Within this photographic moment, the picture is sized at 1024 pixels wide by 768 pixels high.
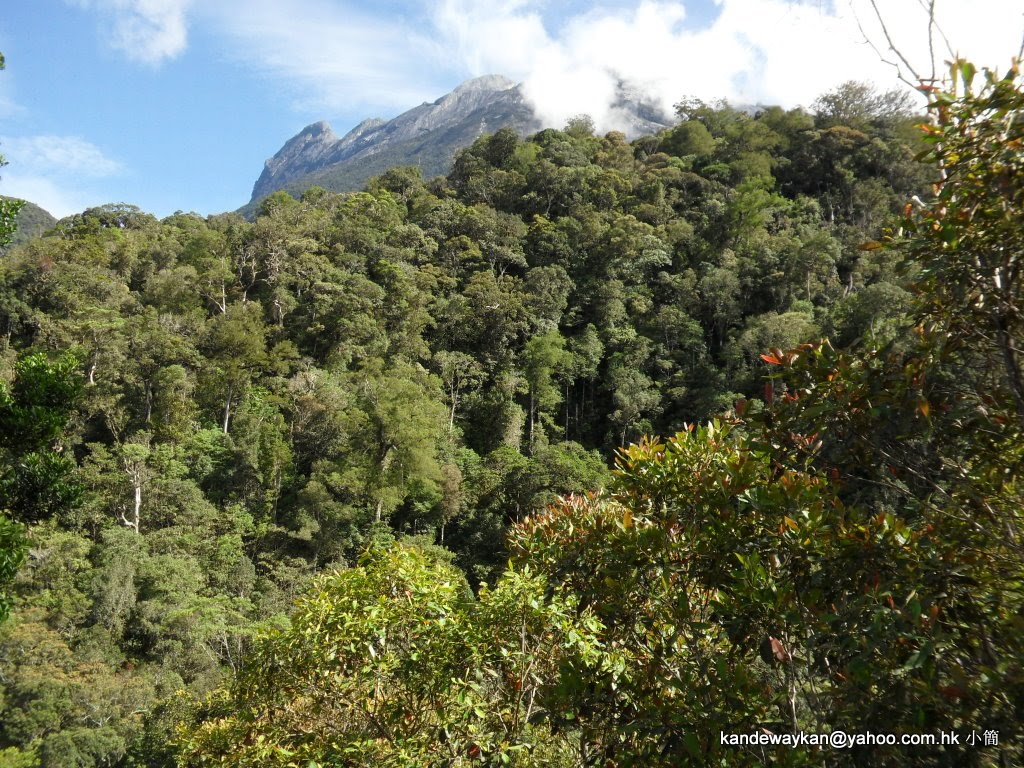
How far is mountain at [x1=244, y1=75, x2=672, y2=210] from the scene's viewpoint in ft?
241

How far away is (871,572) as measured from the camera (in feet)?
5.28

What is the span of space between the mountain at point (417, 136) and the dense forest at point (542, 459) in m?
29.2

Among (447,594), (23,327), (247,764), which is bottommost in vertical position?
(247,764)

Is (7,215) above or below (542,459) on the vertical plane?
above

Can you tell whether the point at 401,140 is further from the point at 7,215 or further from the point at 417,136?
the point at 7,215

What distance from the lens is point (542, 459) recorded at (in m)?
17.6

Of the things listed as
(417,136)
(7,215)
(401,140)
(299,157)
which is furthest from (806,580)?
(299,157)

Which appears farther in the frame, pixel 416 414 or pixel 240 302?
pixel 240 302

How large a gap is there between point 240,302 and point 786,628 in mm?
23075


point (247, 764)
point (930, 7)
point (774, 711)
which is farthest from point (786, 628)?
point (247, 764)

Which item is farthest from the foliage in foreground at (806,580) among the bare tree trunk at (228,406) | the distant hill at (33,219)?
the distant hill at (33,219)

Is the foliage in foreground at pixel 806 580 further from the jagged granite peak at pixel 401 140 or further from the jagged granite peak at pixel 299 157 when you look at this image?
the jagged granite peak at pixel 299 157

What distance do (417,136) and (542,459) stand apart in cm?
9597

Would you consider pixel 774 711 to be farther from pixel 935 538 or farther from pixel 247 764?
pixel 247 764
